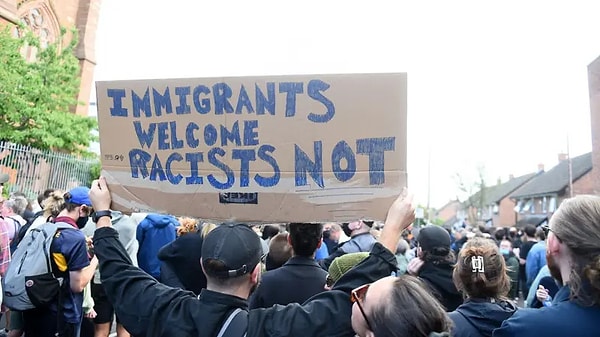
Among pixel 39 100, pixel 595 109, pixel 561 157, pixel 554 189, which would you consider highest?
pixel 595 109

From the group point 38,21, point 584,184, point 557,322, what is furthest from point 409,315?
point 584,184

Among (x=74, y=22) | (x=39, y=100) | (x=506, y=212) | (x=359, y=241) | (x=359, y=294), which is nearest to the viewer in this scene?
(x=359, y=294)

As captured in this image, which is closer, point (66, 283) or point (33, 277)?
point (33, 277)

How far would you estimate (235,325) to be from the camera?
6.28 ft

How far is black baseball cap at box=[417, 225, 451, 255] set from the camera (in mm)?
3932

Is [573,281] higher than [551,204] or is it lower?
higher

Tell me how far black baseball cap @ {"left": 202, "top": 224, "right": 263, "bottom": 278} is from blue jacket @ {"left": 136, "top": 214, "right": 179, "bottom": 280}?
12.6 feet

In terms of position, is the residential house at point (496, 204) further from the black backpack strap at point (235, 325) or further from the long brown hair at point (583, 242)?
the black backpack strap at point (235, 325)

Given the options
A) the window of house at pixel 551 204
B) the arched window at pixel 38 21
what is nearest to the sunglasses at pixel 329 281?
the arched window at pixel 38 21

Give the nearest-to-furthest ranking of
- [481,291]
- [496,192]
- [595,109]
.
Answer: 1. [481,291]
2. [595,109]
3. [496,192]

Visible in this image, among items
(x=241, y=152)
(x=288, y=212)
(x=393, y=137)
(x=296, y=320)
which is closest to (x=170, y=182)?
(x=241, y=152)

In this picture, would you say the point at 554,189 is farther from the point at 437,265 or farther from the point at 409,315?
the point at 409,315

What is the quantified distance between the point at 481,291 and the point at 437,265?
107 centimetres

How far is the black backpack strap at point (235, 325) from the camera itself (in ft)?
6.20
